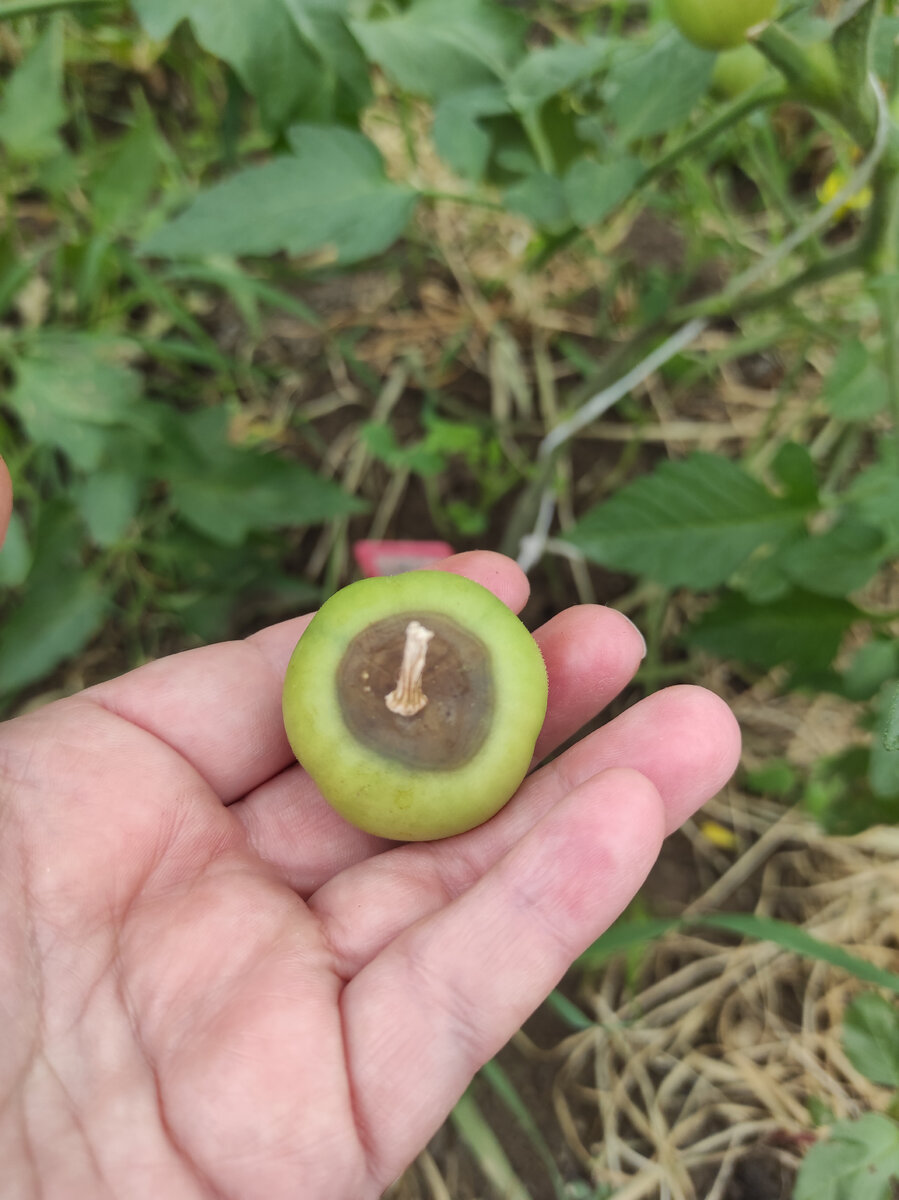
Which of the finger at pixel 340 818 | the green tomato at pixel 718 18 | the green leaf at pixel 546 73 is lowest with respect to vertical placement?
the finger at pixel 340 818

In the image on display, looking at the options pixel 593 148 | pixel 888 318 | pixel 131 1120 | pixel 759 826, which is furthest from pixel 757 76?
pixel 131 1120

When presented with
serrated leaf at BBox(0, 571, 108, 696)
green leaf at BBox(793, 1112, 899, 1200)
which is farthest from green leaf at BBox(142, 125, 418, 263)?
green leaf at BBox(793, 1112, 899, 1200)

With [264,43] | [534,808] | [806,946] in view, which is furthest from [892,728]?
[264,43]

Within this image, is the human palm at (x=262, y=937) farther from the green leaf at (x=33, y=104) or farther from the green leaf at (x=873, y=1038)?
the green leaf at (x=33, y=104)

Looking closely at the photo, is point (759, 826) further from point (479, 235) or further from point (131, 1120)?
point (479, 235)

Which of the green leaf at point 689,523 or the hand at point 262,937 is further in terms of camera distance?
the green leaf at point 689,523

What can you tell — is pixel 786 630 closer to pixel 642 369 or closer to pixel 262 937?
pixel 642 369

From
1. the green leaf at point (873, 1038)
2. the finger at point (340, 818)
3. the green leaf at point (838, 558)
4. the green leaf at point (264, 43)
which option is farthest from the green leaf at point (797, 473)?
the green leaf at point (264, 43)

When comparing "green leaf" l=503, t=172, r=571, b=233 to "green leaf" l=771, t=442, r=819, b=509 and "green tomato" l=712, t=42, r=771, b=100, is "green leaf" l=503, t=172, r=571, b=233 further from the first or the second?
"green leaf" l=771, t=442, r=819, b=509
